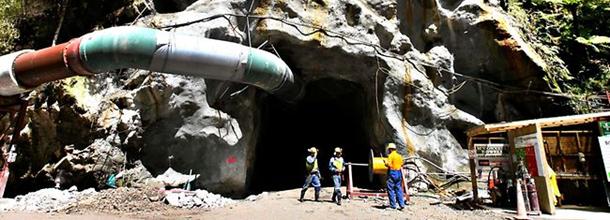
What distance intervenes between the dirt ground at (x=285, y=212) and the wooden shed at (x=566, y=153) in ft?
5.12

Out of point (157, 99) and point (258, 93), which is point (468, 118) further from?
point (157, 99)

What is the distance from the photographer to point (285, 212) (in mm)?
8555

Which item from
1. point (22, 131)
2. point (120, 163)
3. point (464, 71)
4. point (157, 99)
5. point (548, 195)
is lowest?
point (548, 195)

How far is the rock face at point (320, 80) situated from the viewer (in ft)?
35.2

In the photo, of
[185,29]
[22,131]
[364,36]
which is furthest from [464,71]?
[22,131]

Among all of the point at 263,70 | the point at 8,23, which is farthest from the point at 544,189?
the point at 8,23

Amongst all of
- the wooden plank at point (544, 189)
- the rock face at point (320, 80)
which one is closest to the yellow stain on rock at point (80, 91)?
the rock face at point (320, 80)

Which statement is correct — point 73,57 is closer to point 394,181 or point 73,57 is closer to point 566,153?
point 394,181

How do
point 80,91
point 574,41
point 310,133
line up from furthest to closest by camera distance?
point 310,133 → point 574,41 → point 80,91

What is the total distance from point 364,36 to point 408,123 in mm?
3117

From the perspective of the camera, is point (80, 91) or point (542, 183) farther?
point (80, 91)

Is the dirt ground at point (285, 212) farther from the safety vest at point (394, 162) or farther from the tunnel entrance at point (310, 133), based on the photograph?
the tunnel entrance at point (310, 133)

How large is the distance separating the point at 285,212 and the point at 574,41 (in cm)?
1297

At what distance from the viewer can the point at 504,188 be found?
9.57m
